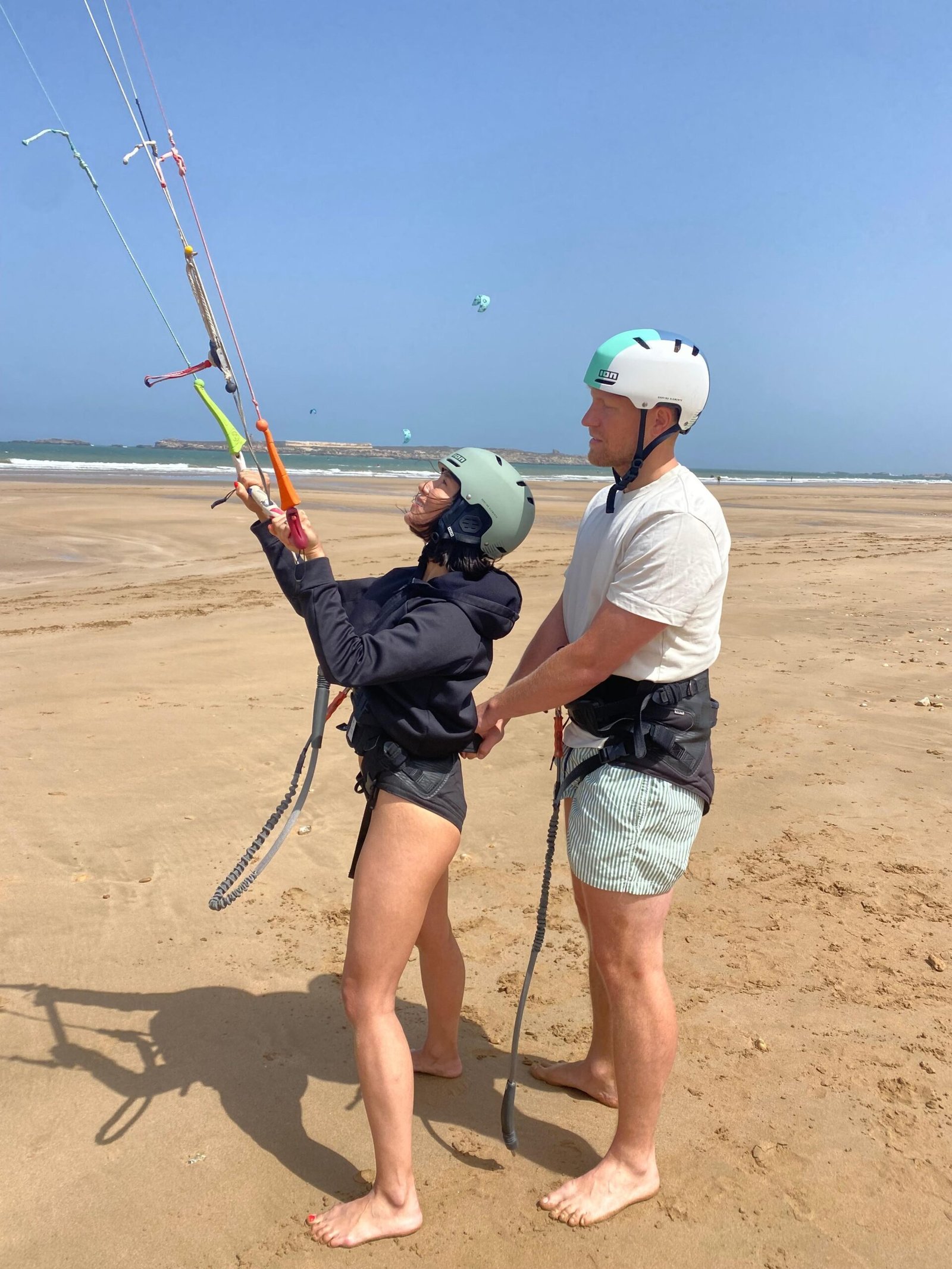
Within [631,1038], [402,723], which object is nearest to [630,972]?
[631,1038]

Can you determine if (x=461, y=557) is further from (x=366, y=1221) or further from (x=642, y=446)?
(x=366, y=1221)

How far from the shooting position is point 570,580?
2865 millimetres

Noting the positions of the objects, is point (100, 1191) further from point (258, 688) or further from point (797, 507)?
point (797, 507)

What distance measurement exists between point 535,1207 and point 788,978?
1566 mm

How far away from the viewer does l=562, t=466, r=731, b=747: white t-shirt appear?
8.06 ft

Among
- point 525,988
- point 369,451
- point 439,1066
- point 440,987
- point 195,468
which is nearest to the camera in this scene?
point 525,988

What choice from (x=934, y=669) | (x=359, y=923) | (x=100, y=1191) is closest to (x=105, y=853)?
(x=100, y=1191)

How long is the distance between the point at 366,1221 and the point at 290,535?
1.84 m

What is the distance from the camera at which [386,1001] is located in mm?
2576

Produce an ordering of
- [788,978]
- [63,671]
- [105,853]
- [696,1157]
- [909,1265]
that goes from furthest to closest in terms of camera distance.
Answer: [63,671] → [105,853] → [788,978] → [696,1157] → [909,1265]

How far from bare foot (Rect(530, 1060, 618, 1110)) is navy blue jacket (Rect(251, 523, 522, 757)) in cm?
133

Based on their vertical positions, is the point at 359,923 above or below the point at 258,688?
above

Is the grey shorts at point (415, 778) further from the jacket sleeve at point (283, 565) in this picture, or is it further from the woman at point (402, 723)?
the jacket sleeve at point (283, 565)

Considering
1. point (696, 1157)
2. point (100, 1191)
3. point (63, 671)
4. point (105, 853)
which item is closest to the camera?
point (100, 1191)
